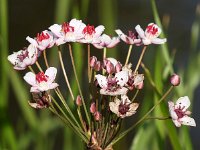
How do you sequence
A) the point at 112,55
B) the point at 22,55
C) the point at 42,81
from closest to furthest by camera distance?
the point at 42,81
the point at 22,55
the point at 112,55

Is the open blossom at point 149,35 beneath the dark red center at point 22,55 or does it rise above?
above

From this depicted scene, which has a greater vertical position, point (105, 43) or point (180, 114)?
point (105, 43)

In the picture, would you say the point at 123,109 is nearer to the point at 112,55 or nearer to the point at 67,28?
the point at 67,28

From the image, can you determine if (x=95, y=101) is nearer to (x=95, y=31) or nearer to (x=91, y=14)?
(x=95, y=31)

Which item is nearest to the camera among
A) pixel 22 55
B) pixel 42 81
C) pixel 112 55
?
pixel 42 81

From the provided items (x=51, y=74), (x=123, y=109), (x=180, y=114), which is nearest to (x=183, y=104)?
(x=180, y=114)

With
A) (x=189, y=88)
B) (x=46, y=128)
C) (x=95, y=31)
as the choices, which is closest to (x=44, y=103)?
(x=95, y=31)

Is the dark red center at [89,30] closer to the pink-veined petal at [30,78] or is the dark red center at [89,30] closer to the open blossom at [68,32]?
the open blossom at [68,32]

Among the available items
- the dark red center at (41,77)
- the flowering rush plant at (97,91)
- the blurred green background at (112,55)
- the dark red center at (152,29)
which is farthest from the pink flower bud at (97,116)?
the blurred green background at (112,55)

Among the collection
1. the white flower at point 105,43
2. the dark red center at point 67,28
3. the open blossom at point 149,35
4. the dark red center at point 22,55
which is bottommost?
the dark red center at point 22,55
